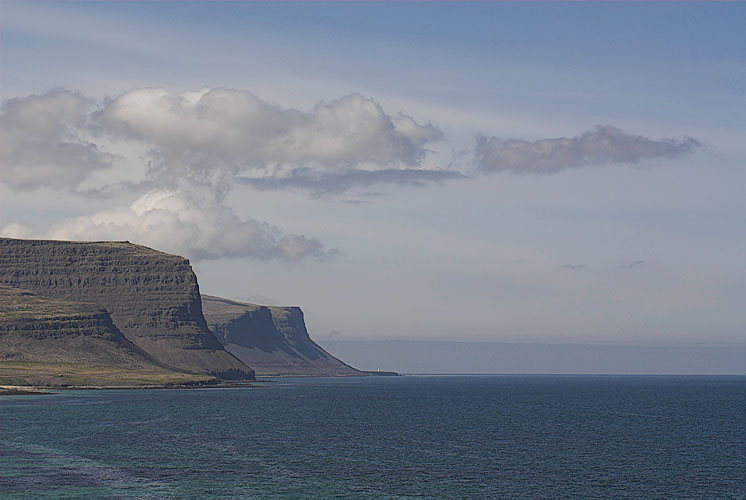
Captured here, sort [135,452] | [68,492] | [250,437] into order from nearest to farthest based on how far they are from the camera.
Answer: [68,492]
[135,452]
[250,437]

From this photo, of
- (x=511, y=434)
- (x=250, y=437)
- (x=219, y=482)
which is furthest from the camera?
(x=511, y=434)

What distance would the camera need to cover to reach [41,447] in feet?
370

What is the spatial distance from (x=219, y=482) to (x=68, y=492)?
14019mm

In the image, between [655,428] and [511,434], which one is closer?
[511,434]

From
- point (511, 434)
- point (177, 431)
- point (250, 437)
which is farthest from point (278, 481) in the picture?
point (511, 434)

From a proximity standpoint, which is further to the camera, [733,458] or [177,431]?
[177,431]

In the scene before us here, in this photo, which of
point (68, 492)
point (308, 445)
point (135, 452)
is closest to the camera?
point (68, 492)

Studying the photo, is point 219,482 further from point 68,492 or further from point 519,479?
point 519,479

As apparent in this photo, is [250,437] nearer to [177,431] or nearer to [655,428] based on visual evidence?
[177,431]

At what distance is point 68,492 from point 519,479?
44.0 meters

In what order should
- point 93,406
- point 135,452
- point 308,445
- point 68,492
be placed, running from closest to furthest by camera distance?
point 68,492
point 135,452
point 308,445
point 93,406

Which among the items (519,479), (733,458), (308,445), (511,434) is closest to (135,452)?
(308,445)

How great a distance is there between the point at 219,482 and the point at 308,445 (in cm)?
3672

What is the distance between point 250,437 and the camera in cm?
13250
